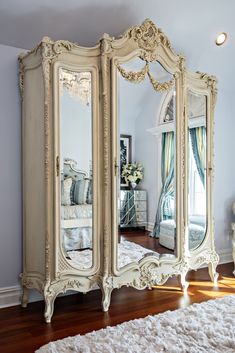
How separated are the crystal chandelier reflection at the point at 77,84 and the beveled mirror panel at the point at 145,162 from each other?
0.89 ft

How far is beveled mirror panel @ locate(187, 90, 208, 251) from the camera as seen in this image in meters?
3.16

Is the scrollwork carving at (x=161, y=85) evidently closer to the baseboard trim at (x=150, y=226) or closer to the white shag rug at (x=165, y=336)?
the baseboard trim at (x=150, y=226)

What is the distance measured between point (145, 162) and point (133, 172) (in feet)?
0.57

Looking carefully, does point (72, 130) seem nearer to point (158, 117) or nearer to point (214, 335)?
point (158, 117)

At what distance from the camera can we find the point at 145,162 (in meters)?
2.95

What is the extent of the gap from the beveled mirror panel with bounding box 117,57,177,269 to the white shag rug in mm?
572

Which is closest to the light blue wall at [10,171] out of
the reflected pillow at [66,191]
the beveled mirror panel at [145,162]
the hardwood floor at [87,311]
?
the hardwood floor at [87,311]

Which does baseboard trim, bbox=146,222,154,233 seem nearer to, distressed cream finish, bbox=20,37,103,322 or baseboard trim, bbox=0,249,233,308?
distressed cream finish, bbox=20,37,103,322

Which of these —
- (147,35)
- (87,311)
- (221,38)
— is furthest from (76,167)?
(221,38)

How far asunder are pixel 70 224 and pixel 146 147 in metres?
1.02

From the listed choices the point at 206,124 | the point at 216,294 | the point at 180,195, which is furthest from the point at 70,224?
the point at 206,124

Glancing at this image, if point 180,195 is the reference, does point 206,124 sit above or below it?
above

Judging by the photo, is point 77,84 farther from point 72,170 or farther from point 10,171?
point 10,171

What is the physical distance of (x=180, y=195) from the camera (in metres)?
3.03
